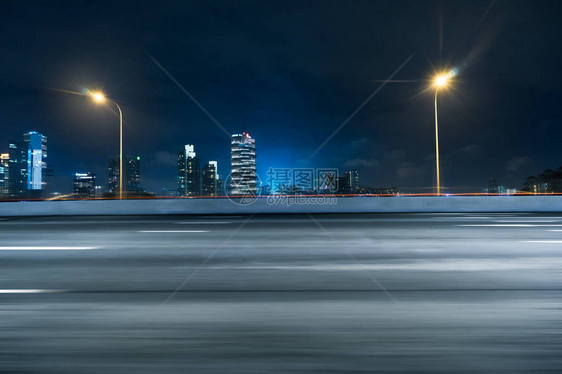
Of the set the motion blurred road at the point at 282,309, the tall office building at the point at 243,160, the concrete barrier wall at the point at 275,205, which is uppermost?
the tall office building at the point at 243,160

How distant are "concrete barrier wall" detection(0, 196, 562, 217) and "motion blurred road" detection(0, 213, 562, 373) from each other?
13719 mm

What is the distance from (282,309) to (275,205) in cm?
1850

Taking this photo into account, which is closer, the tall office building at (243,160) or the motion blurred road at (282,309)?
the motion blurred road at (282,309)

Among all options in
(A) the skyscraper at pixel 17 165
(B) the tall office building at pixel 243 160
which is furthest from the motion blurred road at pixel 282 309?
(A) the skyscraper at pixel 17 165

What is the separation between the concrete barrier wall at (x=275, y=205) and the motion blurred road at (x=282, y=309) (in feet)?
45.0

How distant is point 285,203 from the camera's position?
77.0 ft

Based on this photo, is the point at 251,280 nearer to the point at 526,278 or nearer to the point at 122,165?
the point at 526,278

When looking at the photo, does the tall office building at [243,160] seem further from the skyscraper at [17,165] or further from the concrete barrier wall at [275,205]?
the skyscraper at [17,165]

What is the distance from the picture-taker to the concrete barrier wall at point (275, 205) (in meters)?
22.9

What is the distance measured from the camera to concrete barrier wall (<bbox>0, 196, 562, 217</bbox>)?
2289 cm

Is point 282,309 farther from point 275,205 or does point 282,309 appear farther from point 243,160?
point 243,160

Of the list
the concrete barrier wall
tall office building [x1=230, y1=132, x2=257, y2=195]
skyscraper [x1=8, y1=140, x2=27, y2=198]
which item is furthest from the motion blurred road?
skyscraper [x1=8, y1=140, x2=27, y2=198]

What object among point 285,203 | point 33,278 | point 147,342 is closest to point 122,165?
point 285,203

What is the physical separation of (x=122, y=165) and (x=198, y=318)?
957 inches
